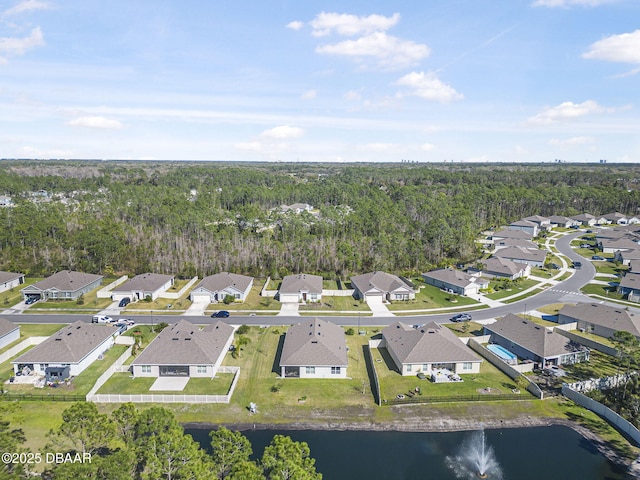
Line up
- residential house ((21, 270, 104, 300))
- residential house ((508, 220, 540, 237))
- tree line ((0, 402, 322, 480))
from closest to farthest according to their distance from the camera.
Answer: tree line ((0, 402, 322, 480))
residential house ((21, 270, 104, 300))
residential house ((508, 220, 540, 237))

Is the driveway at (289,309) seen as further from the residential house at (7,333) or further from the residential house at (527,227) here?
the residential house at (527,227)

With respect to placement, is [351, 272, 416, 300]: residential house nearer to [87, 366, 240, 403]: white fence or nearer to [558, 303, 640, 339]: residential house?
[558, 303, 640, 339]: residential house

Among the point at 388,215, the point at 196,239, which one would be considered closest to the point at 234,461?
the point at 196,239

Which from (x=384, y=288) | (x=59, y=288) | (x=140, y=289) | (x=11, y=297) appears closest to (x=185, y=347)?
(x=140, y=289)

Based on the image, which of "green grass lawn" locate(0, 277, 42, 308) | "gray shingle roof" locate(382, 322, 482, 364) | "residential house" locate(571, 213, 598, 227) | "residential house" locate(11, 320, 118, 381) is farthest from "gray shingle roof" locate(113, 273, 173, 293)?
"residential house" locate(571, 213, 598, 227)

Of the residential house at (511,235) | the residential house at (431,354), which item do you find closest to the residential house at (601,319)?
the residential house at (431,354)

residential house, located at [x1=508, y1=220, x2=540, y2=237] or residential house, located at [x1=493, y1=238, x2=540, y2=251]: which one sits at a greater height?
residential house, located at [x1=508, y1=220, x2=540, y2=237]
